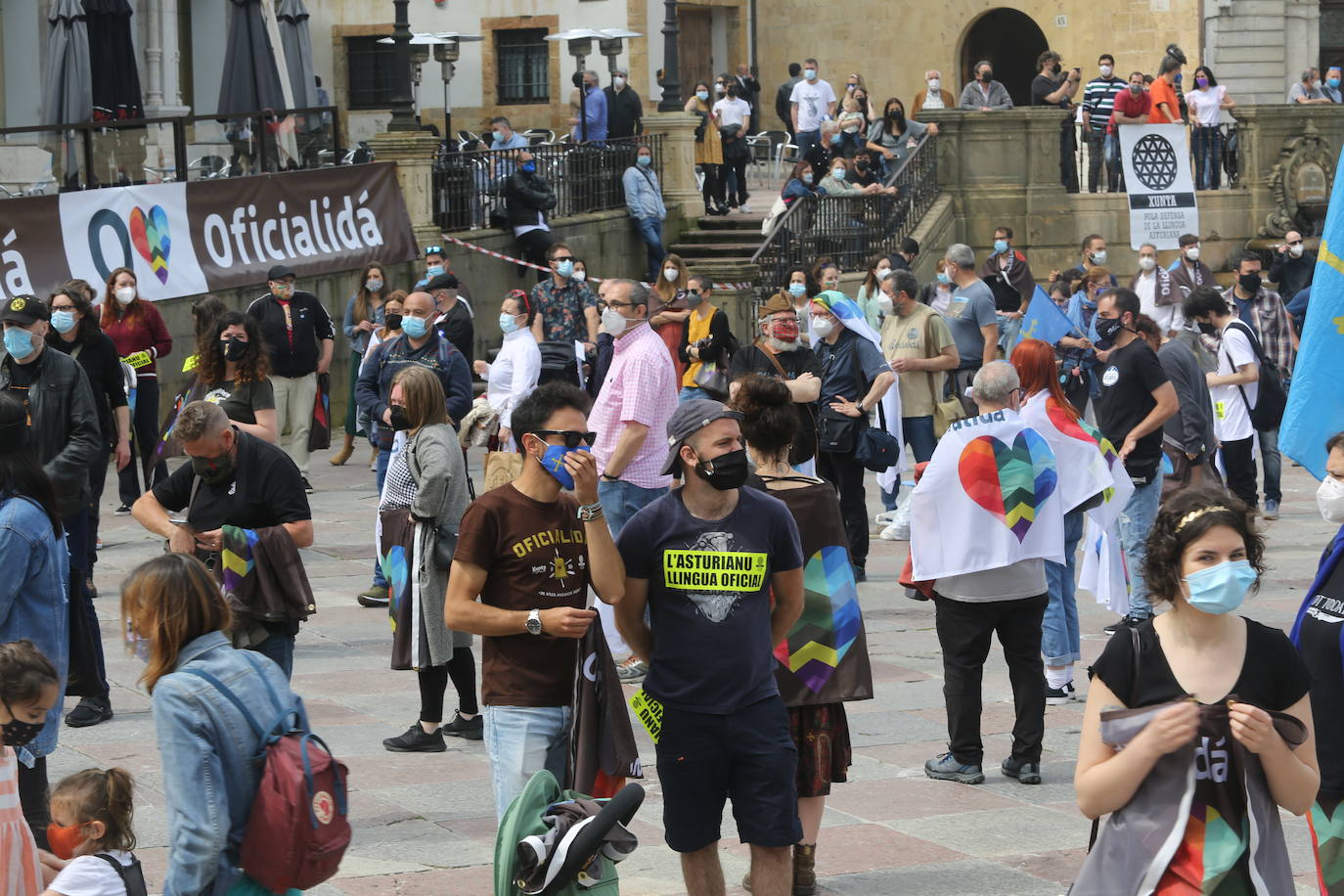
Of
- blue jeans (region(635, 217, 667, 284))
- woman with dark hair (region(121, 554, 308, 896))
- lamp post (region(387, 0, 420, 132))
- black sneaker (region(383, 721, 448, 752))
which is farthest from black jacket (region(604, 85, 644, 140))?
woman with dark hair (region(121, 554, 308, 896))

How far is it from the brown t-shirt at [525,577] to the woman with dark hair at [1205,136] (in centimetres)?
2422

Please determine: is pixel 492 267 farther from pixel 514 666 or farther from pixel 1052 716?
pixel 514 666

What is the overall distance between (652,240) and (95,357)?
14789mm

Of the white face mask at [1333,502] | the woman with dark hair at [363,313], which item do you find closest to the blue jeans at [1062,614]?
the white face mask at [1333,502]

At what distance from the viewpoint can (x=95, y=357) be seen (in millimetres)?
11648

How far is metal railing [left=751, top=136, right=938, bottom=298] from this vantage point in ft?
78.5

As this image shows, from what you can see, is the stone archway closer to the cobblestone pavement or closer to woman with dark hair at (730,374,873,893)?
the cobblestone pavement

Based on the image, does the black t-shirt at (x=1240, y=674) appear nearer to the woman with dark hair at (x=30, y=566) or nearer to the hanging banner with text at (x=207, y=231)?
the woman with dark hair at (x=30, y=566)

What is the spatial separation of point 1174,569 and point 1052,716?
482 cm

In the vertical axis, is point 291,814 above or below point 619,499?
above

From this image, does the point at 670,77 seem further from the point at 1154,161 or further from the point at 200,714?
the point at 200,714

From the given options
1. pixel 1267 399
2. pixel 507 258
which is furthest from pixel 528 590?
pixel 507 258

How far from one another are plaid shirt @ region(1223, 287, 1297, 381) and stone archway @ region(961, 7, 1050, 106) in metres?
25.5

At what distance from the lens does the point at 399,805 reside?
7.66 metres
